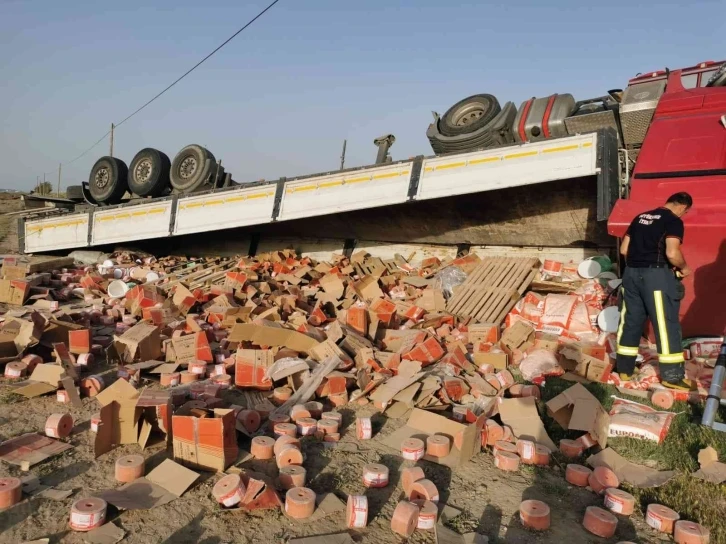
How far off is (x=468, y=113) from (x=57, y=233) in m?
8.46

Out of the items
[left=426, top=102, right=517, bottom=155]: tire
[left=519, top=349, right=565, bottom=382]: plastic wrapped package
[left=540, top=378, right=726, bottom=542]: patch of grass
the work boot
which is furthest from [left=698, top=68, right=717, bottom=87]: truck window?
[left=540, top=378, right=726, bottom=542]: patch of grass

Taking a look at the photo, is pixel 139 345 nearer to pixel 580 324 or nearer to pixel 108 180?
pixel 580 324

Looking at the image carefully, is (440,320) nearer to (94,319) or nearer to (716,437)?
(716,437)

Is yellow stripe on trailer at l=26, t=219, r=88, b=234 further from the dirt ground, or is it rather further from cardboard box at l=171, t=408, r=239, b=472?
cardboard box at l=171, t=408, r=239, b=472

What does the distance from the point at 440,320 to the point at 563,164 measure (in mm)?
2541

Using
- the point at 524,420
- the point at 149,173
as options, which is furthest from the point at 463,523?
the point at 149,173

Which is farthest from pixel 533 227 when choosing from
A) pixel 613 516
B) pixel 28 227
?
pixel 28 227

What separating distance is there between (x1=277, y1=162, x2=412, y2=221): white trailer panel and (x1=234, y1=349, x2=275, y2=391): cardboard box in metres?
3.71

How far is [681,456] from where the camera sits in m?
3.23

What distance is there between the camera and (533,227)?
24.4ft

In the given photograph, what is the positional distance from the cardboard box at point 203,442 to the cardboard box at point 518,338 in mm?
3331

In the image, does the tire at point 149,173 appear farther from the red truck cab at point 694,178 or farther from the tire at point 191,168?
the red truck cab at point 694,178

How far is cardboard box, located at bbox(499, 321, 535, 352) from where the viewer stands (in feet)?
17.8

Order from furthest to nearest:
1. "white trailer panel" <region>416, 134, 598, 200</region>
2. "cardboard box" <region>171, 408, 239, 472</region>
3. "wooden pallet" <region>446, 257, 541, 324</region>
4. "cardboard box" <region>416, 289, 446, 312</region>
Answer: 1. "cardboard box" <region>416, 289, 446, 312</region>
2. "wooden pallet" <region>446, 257, 541, 324</region>
3. "white trailer panel" <region>416, 134, 598, 200</region>
4. "cardboard box" <region>171, 408, 239, 472</region>
